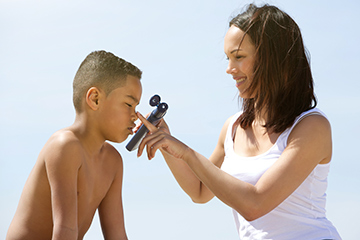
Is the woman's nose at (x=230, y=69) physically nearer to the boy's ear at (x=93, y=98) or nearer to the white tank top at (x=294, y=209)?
the white tank top at (x=294, y=209)

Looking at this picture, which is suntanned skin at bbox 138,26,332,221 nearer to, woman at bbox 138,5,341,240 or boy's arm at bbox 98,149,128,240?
woman at bbox 138,5,341,240

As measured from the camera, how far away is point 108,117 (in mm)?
1804

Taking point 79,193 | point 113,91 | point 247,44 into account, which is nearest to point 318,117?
point 247,44

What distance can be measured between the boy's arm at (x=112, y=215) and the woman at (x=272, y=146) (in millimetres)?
286

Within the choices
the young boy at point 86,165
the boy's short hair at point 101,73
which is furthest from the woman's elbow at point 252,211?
the boy's short hair at point 101,73

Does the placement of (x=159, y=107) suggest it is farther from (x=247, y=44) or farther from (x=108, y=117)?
(x=247, y=44)

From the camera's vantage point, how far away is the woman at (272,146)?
1.65 metres

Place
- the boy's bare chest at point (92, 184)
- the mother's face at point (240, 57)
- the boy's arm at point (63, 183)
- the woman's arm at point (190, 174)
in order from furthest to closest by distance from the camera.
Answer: the woman's arm at point (190, 174) < the mother's face at point (240, 57) < the boy's bare chest at point (92, 184) < the boy's arm at point (63, 183)

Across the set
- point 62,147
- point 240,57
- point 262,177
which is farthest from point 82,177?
point 240,57


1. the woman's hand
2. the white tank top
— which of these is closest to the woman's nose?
the white tank top

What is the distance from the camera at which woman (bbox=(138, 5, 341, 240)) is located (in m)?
1.65

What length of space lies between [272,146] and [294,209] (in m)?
0.28

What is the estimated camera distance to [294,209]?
1818 mm

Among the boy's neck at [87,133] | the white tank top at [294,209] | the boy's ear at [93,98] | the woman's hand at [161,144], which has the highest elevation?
the boy's ear at [93,98]
